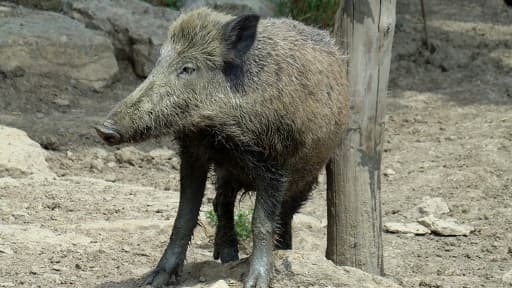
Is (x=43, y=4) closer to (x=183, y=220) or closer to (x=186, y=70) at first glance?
(x=183, y=220)

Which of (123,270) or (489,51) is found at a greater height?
(489,51)

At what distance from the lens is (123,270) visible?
5.50 m

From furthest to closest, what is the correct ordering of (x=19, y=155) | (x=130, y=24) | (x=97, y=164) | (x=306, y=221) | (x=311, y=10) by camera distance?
(x=311, y=10)
(x=130, y=24)
(x=97, y=164)
(x=19, y=155)
(x=306, y=221)

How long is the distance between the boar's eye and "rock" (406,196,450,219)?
314cm

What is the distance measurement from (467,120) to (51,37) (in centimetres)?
421

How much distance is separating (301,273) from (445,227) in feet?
7.72

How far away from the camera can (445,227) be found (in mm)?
7039

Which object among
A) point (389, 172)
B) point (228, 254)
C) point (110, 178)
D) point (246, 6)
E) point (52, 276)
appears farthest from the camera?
point (246, 6)

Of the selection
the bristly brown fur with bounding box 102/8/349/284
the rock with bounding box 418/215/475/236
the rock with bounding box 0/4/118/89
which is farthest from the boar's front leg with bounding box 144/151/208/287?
the rock with bounding box 0/4/118/89

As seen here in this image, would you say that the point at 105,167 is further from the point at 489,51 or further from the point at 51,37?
the point at 489,51

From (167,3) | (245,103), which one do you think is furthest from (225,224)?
(167,3)

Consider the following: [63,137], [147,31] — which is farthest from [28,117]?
[147,31]

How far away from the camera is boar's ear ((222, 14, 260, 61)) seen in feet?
15.6

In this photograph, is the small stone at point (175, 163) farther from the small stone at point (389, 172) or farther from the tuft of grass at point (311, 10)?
the tuft of grass at point (311, 10)
